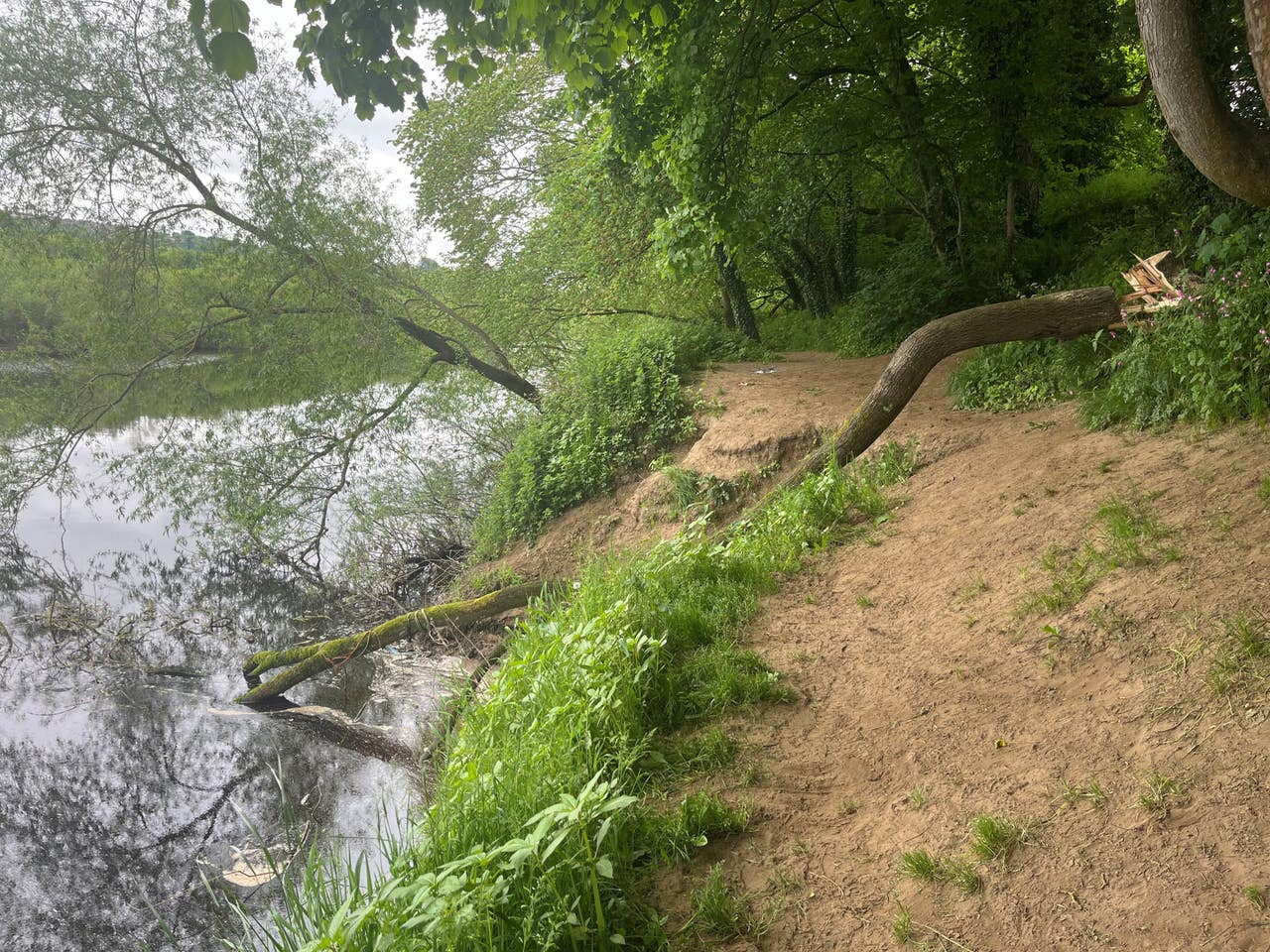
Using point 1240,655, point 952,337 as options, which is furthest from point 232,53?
point 952,337

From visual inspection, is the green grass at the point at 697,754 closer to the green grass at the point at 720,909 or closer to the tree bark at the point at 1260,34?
the green grass at the point at 720,909

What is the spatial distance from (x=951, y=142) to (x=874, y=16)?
2.08 m

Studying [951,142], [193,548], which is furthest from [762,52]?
[193,548]

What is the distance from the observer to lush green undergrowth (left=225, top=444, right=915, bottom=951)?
2527 millimetres

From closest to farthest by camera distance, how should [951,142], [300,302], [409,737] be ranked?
[409,737]
[951,142]
[300,302]

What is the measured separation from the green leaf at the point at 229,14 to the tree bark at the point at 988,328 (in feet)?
16.6

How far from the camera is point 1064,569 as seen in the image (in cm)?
417

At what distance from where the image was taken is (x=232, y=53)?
2.78 meters

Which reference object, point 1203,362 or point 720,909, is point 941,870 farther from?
point 1203,362

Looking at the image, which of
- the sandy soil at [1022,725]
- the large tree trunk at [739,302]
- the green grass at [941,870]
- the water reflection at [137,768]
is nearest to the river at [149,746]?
the water reflection at [137,768]

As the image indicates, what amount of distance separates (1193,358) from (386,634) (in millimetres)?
7764

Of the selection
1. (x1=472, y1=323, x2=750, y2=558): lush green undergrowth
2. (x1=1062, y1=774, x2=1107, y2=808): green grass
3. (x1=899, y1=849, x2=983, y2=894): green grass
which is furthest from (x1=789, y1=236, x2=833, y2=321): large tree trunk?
(x1=899, y1=849, x2=983, y2=894): green grass

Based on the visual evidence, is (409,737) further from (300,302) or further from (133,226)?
(133,226)

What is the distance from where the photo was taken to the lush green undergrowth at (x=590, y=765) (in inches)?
99.5
